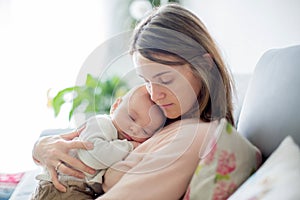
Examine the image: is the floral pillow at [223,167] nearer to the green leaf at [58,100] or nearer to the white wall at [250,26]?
the white wall at [250,26]

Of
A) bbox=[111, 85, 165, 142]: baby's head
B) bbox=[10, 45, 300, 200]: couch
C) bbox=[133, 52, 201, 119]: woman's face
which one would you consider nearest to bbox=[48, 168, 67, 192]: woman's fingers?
bbox=[111, 85, 165, 142]: baby's head

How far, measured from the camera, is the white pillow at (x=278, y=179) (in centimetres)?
75

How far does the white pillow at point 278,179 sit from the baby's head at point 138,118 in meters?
0.34

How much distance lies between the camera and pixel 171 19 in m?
1.16

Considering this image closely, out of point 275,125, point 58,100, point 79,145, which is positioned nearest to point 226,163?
point 275,125

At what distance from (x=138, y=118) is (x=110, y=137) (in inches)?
3.4

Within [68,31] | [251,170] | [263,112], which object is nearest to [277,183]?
[251,170]

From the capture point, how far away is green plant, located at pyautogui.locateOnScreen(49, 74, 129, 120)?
150cm

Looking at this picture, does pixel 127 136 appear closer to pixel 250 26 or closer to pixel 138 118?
pixel 138 118

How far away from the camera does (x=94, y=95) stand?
2066mm

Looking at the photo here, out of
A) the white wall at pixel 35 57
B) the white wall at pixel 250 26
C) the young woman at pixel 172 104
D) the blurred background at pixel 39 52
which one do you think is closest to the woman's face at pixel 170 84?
the young woman at pixel 172 104

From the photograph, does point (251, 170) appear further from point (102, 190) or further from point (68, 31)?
point (68, 31)

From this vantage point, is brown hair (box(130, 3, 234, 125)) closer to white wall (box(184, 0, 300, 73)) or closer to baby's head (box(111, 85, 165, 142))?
baby's head (box(111, 85, 165, 142))

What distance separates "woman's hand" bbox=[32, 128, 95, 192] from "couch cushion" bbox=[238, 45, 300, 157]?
0.42 metres
